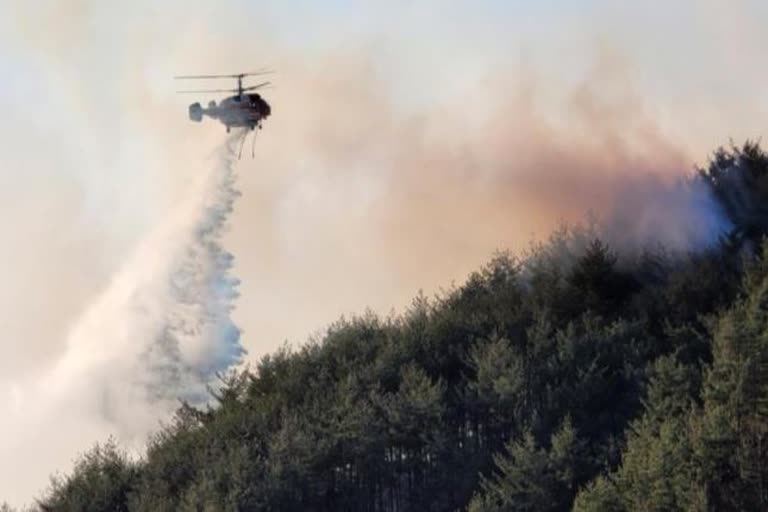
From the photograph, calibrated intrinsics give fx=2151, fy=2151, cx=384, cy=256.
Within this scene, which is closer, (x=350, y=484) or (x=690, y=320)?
(x=350, y=484)

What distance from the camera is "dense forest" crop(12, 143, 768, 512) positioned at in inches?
3268

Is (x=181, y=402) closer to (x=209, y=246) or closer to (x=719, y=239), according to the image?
(x=209, y=246)

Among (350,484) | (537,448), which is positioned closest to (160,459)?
(350,484)

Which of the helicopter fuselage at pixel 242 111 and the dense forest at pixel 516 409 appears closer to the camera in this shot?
the dense forest at pixel 516 409

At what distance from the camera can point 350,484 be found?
9475 centimetres

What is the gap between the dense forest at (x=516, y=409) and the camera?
83.0 meters

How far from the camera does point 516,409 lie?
310 feet

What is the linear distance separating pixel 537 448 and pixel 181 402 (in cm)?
3150

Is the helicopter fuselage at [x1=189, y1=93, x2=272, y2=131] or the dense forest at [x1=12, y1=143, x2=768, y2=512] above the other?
the helicopter fuselage at [x1=189, y1=93, x2=272, y2=131]

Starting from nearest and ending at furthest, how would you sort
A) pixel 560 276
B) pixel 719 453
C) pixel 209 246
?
pixel 719 453
pixel 560 276
pixel 209 246

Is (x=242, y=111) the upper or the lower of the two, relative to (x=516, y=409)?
upper

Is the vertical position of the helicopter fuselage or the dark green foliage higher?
the helicopter fuselage

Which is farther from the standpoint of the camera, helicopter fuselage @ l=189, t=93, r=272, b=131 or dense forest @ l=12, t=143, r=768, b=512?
helicopter fuselage @ l=189, t=93, r=272, b=131

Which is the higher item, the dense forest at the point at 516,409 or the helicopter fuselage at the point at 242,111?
the helicopter fuselage at the point at 242,111
